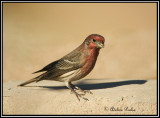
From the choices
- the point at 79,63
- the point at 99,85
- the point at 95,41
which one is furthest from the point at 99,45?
the point at 99,85

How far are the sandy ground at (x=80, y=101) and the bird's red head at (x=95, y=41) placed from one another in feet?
4.53

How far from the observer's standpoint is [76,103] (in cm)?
1052

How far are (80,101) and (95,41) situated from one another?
173cm

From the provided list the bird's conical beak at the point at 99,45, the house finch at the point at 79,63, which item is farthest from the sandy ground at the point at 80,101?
the bird's conical beak at the point at 99,45

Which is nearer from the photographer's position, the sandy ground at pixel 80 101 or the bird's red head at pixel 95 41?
the sandy ground at pixel 80 101

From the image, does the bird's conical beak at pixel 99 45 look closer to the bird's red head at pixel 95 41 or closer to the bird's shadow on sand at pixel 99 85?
the bird's red head at pixel 95 41

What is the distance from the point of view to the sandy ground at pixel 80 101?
10.4m

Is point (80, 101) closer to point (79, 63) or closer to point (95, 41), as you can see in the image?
point (79, 63)

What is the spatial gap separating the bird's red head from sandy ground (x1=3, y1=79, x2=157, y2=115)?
4.53ft

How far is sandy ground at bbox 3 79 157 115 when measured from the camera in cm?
1038

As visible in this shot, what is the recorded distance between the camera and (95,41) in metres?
10.8

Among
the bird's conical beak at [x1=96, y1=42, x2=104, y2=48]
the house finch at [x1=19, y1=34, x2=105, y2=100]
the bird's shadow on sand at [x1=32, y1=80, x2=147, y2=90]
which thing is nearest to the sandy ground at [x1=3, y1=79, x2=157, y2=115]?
the bird's shadow on sand at [x1=32, y1=80, x2=147, y2=90]

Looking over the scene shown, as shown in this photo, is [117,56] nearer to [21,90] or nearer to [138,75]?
[138,75]

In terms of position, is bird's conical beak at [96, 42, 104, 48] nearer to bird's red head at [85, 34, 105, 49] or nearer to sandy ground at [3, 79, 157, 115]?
bird's red head at [85, 34, 105, 49]
